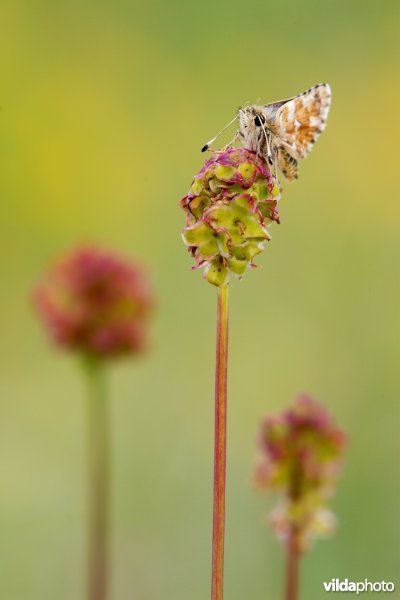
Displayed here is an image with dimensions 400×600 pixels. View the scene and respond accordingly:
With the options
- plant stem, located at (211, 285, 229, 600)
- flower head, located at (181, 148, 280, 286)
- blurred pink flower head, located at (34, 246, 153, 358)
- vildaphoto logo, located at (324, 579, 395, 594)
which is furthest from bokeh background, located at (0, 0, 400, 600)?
blurred pink flower head, located at (34, 246, 153, 358)

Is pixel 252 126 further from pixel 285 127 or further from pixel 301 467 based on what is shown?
pixel 301 467

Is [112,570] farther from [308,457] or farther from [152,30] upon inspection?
[152,30]

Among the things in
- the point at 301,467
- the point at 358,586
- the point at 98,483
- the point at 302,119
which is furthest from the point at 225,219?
the point at 358,586

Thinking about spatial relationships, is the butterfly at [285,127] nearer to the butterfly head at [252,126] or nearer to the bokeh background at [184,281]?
the butterfly head at [252,126]

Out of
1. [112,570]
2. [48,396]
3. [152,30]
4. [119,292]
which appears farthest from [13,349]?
[152,30]

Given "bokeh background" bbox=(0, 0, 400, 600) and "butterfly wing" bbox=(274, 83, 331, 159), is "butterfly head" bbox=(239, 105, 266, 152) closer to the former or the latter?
"butterfly wing" bbox=(274, 83, 331, 159)

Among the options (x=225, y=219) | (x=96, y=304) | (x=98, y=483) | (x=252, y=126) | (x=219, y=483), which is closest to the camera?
(x=219, y=483)
